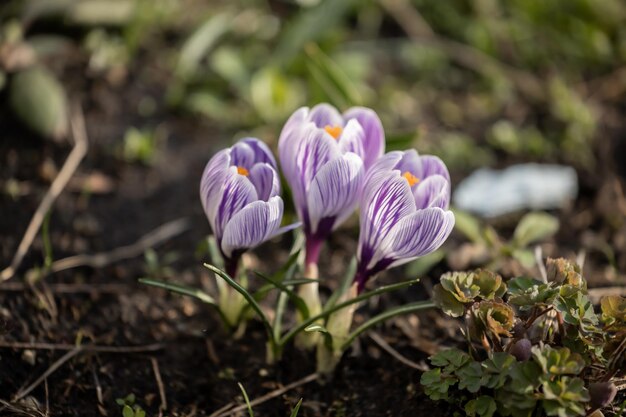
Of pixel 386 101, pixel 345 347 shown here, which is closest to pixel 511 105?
pixel 386 101

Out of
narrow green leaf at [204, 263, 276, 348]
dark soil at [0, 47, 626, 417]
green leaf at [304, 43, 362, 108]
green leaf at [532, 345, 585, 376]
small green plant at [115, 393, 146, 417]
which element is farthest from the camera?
green leaf at [304, 43, 362, 108]

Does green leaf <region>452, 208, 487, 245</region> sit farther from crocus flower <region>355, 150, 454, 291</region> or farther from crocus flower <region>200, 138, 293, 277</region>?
crocus flower <region>200, 138, 293, 277</region>

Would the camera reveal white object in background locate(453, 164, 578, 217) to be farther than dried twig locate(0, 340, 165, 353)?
Yes

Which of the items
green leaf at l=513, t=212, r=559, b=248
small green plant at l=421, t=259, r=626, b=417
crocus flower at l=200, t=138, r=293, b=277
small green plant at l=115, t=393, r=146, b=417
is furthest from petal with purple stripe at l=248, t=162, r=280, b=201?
green leaf at l=513, t=212, r=559, b=248

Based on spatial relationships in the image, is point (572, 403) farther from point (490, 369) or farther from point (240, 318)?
point (240, 318)

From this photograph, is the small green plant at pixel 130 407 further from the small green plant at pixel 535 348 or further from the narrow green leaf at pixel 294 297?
the small green plant at pixel 535 348

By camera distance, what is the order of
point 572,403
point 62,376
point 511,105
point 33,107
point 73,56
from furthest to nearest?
1. point 511,105
2. point 73,56
3. point 33,107
4. point 62,376
5. point 572,403

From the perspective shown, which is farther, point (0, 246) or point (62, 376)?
point (0, 246)
